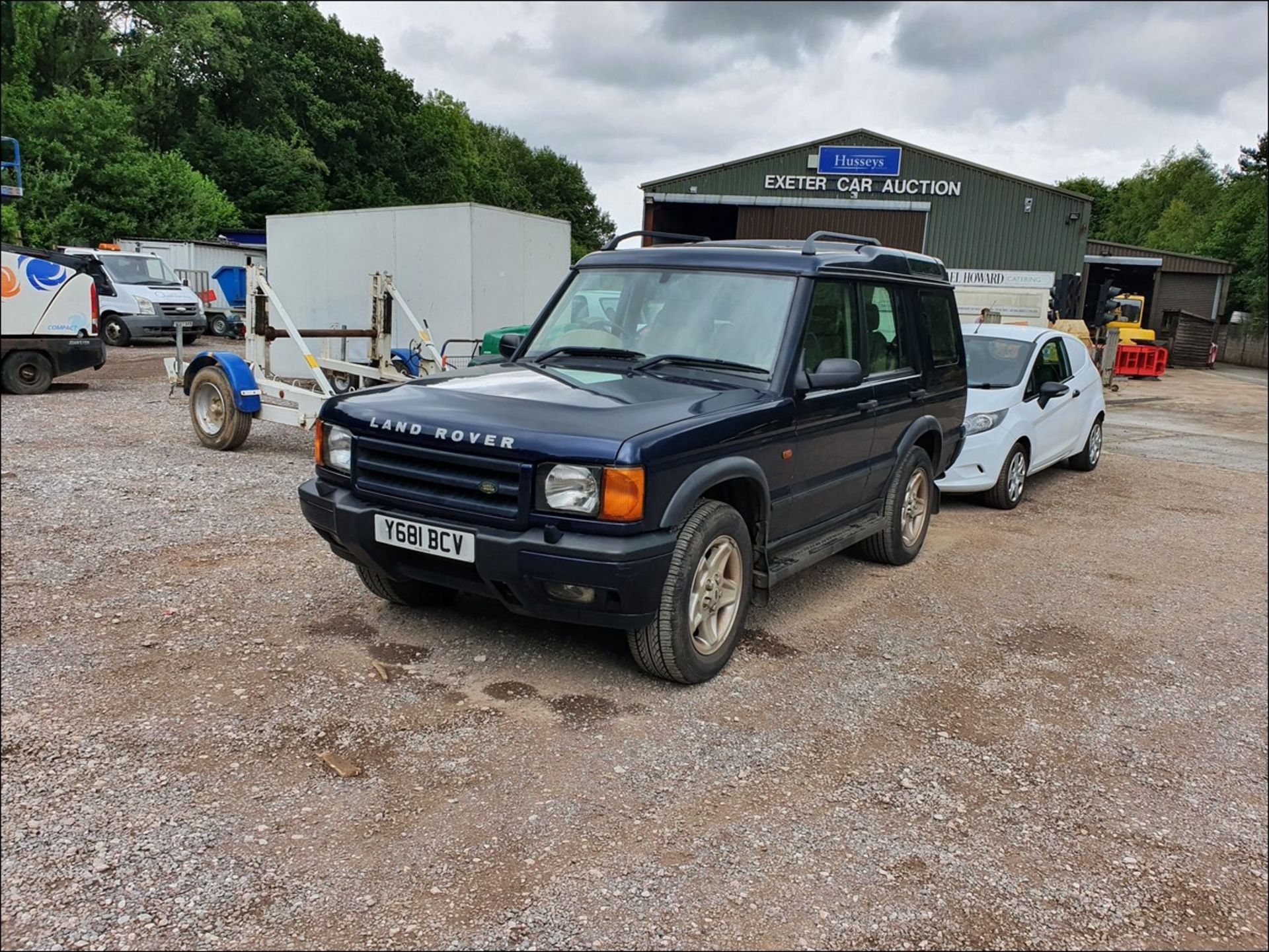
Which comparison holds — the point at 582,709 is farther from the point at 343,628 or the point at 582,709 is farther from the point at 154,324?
the point at 154,324

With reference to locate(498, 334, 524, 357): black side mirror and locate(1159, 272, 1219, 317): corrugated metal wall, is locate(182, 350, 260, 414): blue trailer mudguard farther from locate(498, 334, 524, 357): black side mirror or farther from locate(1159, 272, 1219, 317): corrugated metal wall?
locate(1159, 272, 1219, 317): corrugated metal wall

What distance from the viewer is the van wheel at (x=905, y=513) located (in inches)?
231

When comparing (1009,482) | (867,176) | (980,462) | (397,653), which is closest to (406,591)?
(397,653)

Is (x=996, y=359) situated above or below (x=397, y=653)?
above

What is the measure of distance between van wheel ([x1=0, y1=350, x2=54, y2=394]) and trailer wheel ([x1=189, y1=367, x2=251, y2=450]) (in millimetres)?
4698

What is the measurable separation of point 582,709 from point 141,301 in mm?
20232

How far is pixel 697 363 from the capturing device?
4.60 m

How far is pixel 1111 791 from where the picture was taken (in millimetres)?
3297

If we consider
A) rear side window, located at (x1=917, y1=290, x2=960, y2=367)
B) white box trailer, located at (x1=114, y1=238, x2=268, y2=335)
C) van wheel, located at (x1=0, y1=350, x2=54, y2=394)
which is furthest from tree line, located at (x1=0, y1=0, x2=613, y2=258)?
rear side window, located at (x1=917, y1=290, x2=960, y2=367)

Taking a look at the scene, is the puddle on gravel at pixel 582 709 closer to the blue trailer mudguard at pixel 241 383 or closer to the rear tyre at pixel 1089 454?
the blue trailer mudguard at pixel 241 383

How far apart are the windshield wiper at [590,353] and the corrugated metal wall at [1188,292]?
40.8 metres

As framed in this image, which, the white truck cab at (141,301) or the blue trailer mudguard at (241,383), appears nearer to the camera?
the blue trailer mudguard at (241,383)

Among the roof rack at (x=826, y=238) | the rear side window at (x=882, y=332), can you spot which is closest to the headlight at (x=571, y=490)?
the roof rack at (x=826, y=238)

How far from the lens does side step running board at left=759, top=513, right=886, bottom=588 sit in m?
4.58
